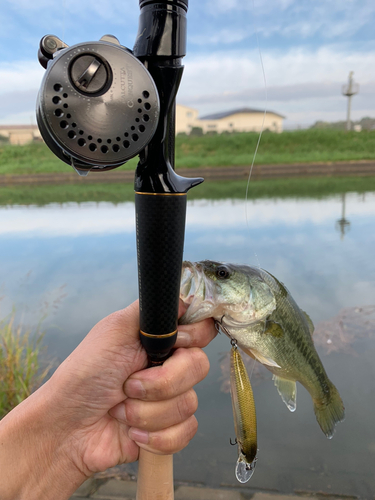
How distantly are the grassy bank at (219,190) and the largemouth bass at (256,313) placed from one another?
9498 mm

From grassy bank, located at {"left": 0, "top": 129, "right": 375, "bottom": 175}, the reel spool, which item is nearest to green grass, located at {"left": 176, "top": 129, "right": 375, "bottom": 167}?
grassy bank, located at {"left": 0, "top": 129, "right": 375, "bottom": 175}

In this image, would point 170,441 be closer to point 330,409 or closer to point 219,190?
point 330,409

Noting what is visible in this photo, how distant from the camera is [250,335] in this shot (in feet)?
3.82

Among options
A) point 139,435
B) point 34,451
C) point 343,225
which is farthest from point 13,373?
point 343,225

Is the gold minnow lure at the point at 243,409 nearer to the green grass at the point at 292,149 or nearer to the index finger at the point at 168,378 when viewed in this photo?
the index finger at the point at 168,378

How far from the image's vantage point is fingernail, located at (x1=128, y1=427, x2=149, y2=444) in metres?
1.13

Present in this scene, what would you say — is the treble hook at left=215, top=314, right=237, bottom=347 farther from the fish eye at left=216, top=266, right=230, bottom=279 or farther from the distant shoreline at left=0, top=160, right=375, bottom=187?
the distant shoreline at left=0, top=160, right=375, bottom=187

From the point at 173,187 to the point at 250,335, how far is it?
1.88ft

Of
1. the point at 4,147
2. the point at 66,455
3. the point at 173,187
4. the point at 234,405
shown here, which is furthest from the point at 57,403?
the point at 4,147

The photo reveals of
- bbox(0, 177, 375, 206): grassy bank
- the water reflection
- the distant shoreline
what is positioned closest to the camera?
the water reflection

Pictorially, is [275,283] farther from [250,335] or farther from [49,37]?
[49,37]

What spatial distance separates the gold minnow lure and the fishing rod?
0.24 metres

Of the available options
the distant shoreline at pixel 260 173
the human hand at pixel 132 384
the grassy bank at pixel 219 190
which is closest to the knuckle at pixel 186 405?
the human hand at pixel 132 384

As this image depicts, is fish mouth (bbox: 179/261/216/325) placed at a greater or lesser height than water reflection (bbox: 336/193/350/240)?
greater
